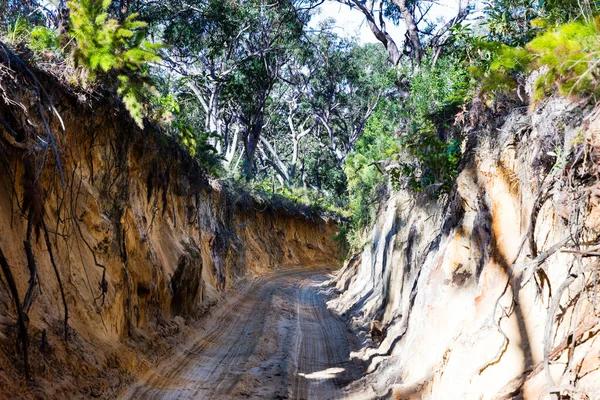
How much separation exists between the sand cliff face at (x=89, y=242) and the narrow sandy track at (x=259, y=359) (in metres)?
0.49

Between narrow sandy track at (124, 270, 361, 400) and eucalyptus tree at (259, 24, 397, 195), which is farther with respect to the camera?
eucalyptus tree at (259, 24, 397, 195)

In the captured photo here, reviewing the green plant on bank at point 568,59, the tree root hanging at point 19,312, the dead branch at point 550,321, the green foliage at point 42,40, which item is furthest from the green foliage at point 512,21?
the tree root hanging at point 19,312

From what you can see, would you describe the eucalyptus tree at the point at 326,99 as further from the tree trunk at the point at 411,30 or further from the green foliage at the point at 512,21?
the green foliage at the point at 512,21

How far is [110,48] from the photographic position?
8.88m

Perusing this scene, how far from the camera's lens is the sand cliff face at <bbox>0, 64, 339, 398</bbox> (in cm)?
652

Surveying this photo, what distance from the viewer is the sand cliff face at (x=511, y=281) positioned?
4.59 m

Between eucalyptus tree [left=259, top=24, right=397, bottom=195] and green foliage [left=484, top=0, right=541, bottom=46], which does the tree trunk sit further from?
eucalyptus tree [left=259, top=24, right=397, bottom=195]

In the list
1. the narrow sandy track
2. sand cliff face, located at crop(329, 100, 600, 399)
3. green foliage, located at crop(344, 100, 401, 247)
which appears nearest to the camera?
sand cliff face, located at crop(329, 100, 600, 399)

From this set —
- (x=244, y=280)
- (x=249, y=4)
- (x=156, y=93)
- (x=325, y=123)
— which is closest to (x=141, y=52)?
(x=156, y=93)

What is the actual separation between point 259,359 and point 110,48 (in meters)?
6.17

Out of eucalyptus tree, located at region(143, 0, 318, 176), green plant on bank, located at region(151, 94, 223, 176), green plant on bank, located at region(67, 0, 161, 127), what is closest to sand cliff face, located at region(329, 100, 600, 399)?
green plant on bank, located at region(67, 0, 161, 127)

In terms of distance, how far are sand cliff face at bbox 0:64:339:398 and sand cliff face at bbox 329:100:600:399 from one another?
4128mm

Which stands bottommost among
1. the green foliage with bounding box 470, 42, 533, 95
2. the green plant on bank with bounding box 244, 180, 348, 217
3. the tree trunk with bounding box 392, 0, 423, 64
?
the green foliage with bounding box 470, 42, 533, 95

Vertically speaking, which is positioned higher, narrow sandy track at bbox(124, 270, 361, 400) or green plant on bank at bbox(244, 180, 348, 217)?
green plant on bank at bbox(244, 180, 348, 217)
